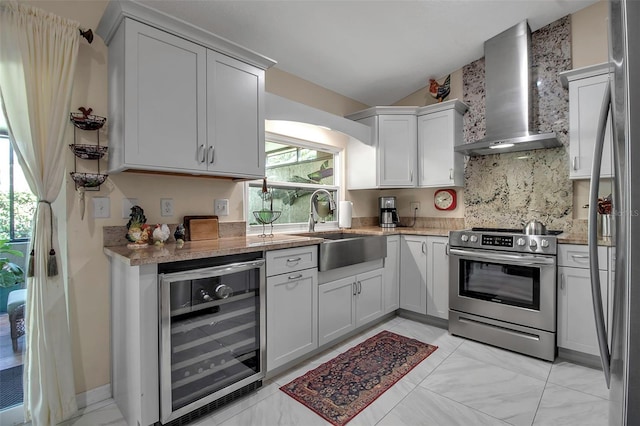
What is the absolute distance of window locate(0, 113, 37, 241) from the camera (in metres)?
1.75

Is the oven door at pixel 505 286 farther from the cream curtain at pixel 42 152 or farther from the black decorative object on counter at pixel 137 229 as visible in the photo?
the cream curtain at pixel 42 152

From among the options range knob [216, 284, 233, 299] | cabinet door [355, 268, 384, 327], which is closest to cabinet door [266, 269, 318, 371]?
range knob [216, 284, 233, 299]

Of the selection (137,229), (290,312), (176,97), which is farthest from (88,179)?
(290,312)

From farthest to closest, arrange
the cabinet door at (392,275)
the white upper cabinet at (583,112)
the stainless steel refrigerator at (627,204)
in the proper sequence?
the cabinet door at (392,275) < the white upper cabinet at (583,112) < the stainless steel refrigerator at (627,204)

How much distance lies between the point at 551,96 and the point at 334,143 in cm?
218

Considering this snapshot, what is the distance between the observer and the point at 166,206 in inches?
88.1

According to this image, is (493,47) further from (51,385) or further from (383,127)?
(51,385)

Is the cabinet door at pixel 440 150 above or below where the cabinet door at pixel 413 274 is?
above

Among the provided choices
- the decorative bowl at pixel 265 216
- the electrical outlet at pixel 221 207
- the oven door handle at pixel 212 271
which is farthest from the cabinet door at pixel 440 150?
the oven door handle at pixel 212 271

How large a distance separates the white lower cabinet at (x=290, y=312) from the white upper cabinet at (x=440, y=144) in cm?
187

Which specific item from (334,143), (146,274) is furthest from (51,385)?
(334,143)

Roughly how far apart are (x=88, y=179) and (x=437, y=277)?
2.93 metres

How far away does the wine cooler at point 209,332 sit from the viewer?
164cm

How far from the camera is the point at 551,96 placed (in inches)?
120
